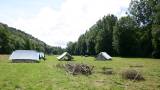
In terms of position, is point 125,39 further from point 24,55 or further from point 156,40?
point 24,55

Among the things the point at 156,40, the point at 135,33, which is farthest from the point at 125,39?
the point at 156,40

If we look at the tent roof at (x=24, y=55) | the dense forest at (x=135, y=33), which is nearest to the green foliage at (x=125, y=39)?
the dense forest at (x=135, y=33)

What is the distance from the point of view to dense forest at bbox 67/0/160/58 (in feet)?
279

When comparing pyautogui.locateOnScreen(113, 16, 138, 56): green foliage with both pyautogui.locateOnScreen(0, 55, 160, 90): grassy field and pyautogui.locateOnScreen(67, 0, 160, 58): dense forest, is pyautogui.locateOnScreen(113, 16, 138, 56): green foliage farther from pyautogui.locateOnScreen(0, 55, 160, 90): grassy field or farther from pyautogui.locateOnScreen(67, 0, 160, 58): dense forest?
pyautogui.locateOnScreen(0, 55, 160, 90): grassy field

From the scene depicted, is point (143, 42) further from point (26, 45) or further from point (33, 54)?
point (26, 45)

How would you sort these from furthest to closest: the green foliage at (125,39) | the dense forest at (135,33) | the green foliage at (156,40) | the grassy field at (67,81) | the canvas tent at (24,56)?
the green foliage at (125,39)
the dense forest at (135,33)
the green foliage at (156,40)
the canvas tent at (24,56)
the grassy field at (67,81)

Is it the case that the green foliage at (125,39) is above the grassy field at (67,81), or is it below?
above

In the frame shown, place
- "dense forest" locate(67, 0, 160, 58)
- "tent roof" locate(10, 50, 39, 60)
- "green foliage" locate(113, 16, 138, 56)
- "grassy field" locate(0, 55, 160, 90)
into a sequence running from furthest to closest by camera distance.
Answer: "green foliage" locate(113, 16, 138, 56)
"dense forest" locate(67, 0, 160, 58)
"tent roof" locate(10, 50, 39, 60)
"grassy field" locate(0, 55, 160, 90)

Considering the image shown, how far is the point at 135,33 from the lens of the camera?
328 ft

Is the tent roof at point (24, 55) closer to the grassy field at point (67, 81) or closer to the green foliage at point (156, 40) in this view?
the grassy field at point (67, 81)

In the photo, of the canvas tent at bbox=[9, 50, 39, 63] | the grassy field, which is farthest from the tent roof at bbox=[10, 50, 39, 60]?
the grassy field

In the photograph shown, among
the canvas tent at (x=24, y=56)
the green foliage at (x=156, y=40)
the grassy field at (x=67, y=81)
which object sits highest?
the green foliage at (x=156, y=40)

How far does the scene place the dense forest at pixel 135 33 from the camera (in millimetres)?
85062

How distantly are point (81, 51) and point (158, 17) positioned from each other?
8199cm
